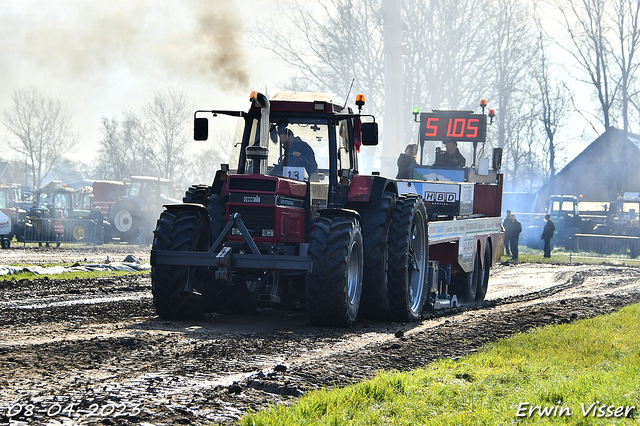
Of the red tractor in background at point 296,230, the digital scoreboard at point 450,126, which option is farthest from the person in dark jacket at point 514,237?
the red tractor in background at point 296,230

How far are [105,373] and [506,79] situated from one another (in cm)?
4171

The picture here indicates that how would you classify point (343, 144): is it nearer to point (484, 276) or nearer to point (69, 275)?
point (484, 276)


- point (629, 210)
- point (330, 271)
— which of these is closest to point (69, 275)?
point (330, 271)

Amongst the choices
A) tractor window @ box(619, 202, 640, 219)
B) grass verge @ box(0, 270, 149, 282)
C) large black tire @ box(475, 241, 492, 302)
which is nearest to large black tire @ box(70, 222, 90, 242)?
grass verge @ box(0, 270, 149, 282)

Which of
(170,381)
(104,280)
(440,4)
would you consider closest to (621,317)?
(170,381)

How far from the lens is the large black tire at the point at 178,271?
8.84 meters

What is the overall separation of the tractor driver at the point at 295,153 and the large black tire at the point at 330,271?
1.10 m

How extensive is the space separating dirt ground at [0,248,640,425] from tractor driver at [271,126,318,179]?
1944mm

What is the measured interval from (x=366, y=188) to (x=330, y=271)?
1.73 metres

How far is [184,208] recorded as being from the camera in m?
9.12

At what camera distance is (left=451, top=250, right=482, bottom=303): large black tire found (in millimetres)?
13883

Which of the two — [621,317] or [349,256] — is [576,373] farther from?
[621,317]

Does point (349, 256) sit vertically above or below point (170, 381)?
above

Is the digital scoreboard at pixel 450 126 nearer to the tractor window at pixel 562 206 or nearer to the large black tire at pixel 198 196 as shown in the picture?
the large black tire at pixel 198 196
